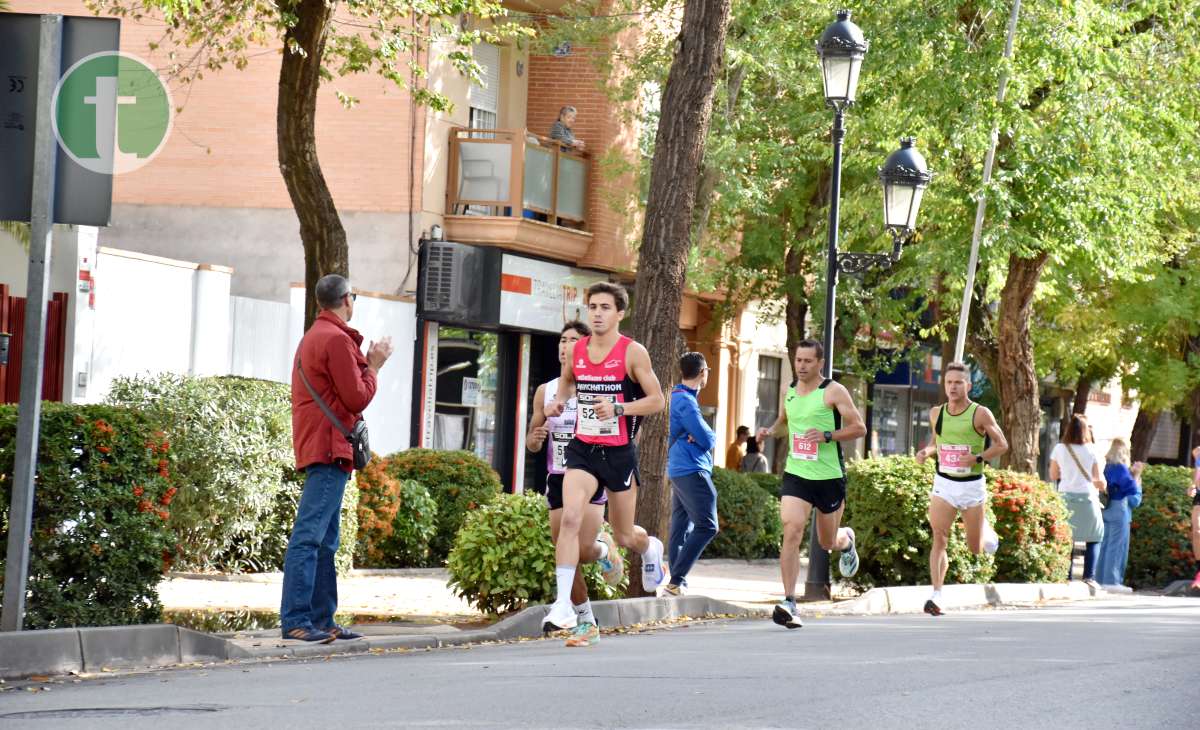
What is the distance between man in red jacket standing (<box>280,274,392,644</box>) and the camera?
10367 mm

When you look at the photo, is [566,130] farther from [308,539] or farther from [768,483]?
[308,539]

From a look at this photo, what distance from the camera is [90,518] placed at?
955cm

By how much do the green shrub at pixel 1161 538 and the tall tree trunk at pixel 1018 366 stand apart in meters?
1.76

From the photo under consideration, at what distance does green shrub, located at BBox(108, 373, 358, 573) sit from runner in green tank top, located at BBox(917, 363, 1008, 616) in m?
4.94

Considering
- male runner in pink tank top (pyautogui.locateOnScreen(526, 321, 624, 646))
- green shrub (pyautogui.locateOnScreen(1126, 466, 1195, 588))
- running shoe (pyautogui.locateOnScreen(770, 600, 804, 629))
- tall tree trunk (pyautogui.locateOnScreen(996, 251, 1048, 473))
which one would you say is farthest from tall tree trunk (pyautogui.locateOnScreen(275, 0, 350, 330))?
green shrub (pyautogui.locateOnScreen(1126, 466, 1195, 588))

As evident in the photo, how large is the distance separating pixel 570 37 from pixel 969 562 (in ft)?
41.4

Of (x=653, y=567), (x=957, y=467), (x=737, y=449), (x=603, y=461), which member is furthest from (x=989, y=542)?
(x=737, y=449)

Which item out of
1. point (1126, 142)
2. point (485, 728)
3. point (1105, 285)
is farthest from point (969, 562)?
point (1105, 285)

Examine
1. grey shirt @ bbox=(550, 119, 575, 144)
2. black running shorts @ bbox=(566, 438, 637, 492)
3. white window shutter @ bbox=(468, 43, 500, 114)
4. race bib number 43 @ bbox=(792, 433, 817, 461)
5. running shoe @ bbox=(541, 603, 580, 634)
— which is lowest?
running shoe @ bbox=(541, 603, 580, 634)

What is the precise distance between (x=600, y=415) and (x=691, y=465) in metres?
4.07

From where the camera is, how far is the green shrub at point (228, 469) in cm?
1512

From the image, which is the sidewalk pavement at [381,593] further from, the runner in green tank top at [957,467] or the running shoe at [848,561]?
the runner in green tank top at [957,467]

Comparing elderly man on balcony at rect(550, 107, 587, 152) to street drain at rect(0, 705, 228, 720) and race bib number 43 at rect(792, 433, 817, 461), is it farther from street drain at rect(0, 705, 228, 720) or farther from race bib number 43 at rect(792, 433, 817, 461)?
street drain at rect(0, 705, 228, 720)

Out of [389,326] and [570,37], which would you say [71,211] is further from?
[570,37]
